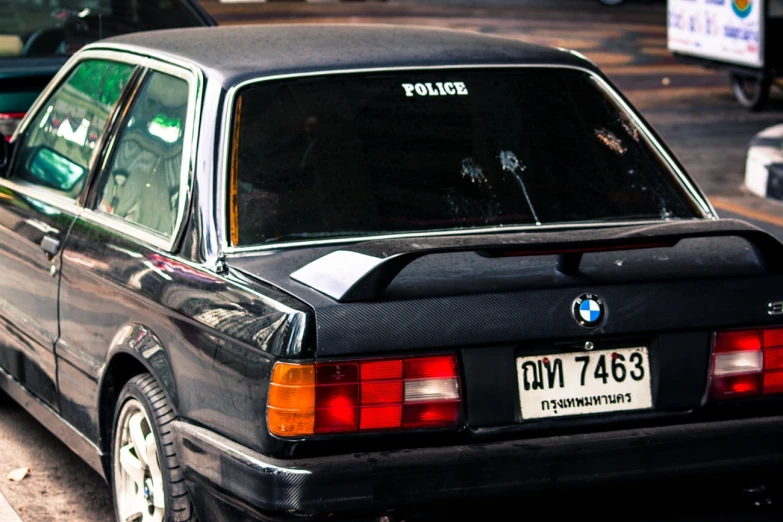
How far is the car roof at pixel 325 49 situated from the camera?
3.97 metres

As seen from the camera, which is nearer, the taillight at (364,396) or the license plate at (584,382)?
the taillight at (364,396)

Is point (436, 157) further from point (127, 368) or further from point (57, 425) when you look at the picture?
point (57, 425)

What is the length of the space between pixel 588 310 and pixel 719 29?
12.5 meters

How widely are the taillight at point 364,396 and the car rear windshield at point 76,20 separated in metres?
5.53

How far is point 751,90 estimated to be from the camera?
1522 centimetres

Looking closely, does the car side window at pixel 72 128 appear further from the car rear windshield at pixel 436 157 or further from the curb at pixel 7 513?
the curb at pixel 7 513

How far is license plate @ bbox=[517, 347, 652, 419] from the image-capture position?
3201 mm

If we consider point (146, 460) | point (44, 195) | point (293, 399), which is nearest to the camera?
point (293, 399)

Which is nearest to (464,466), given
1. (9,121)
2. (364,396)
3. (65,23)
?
(364,396)

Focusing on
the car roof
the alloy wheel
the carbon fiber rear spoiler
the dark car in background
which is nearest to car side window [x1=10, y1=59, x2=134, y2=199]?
the car roof

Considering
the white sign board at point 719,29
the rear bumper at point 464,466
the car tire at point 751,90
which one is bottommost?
the car tire at point 751,90

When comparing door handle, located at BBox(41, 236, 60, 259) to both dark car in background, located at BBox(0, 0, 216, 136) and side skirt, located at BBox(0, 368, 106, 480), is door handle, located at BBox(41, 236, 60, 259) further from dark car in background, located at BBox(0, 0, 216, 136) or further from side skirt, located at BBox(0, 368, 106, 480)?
dark car in background, located at BBox(0, 0, 216, 136)

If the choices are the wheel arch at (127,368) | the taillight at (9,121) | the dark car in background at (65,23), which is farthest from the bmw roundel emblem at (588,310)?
the dark car in background at (65,23)

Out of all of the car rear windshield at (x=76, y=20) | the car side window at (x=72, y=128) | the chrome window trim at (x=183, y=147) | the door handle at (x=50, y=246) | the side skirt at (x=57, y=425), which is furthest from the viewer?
the car rear windshield at (x=76, y=20)
